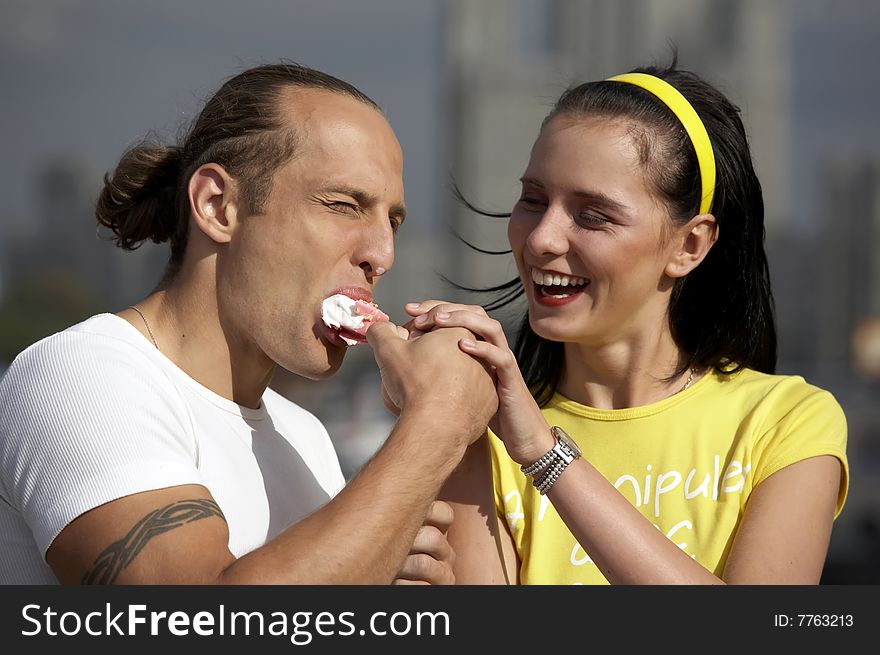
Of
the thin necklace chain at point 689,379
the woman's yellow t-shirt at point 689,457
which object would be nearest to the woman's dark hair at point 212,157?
the woman's yellow t-shirt at point 689,457

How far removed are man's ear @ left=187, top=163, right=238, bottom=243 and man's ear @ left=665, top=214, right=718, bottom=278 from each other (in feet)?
4.47

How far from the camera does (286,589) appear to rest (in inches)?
104

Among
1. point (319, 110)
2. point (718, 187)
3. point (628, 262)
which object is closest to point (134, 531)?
point (319, 110)

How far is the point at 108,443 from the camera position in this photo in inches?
109

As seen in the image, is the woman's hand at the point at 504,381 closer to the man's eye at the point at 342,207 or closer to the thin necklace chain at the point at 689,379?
the man's eye at the point at 342,207

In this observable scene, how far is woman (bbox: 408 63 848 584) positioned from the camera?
3.22m

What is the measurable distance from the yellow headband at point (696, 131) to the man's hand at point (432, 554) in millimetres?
1261

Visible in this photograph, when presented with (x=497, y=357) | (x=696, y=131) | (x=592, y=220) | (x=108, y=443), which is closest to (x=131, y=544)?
(x=108, y=443)

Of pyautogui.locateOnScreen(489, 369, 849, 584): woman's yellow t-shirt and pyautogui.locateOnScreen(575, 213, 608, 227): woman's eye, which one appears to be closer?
pyautogui.locateOnScreen(489, 369, 849, 584): woman's yellow t-shirt

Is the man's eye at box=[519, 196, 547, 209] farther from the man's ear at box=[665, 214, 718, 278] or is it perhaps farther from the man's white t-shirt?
the man's white t-shirt

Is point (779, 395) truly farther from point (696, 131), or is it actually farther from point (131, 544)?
point (131, 544)

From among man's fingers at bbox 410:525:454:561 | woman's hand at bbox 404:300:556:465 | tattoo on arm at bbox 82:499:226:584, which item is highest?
woman's hand at bbox 404:300:556:465

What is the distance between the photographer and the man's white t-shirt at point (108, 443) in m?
2.76

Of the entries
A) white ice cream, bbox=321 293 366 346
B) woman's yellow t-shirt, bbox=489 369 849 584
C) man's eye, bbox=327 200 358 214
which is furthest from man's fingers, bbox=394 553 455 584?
man's eye, bbox=327 200 358 214
